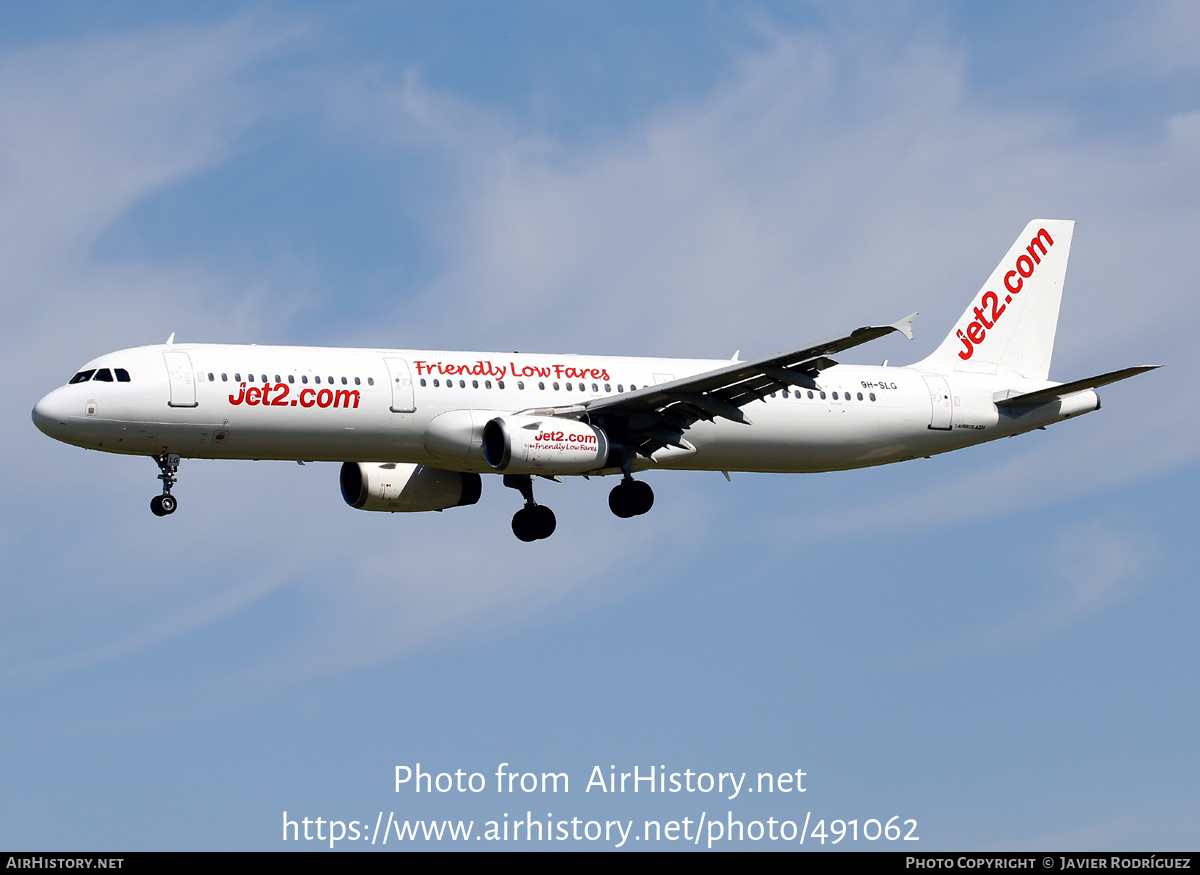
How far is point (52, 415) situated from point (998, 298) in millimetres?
26721

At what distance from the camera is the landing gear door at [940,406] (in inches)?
1898

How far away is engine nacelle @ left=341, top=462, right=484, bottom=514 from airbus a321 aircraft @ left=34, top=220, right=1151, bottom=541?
44 mm

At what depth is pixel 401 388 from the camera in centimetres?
4238

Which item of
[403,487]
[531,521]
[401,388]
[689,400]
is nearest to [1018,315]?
[689,400]

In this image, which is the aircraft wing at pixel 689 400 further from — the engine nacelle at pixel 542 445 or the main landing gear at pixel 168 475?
the main landing gear at pixel 168 475

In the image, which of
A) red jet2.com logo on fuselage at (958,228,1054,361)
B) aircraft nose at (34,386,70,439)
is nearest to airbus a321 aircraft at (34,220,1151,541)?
aircraft nose at (34,386,70,439)

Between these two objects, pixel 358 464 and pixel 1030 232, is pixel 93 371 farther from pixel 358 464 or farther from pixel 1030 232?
pixel 1030 232

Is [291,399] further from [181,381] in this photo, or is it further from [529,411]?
[529,411]

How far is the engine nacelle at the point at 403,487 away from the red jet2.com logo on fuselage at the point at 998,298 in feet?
48.2

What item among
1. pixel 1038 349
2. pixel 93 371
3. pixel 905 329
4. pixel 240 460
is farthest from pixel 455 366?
pixel 1038 349

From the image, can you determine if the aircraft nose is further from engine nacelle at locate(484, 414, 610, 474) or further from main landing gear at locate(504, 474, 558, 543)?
main landing gear at locate(504, 474, 558, 543)

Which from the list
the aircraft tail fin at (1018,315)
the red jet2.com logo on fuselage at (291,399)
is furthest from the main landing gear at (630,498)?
the aircraft tail fin at (1018,315)

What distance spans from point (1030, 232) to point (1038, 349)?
12.5ft

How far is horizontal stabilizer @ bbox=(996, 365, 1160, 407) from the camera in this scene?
1704 inches
